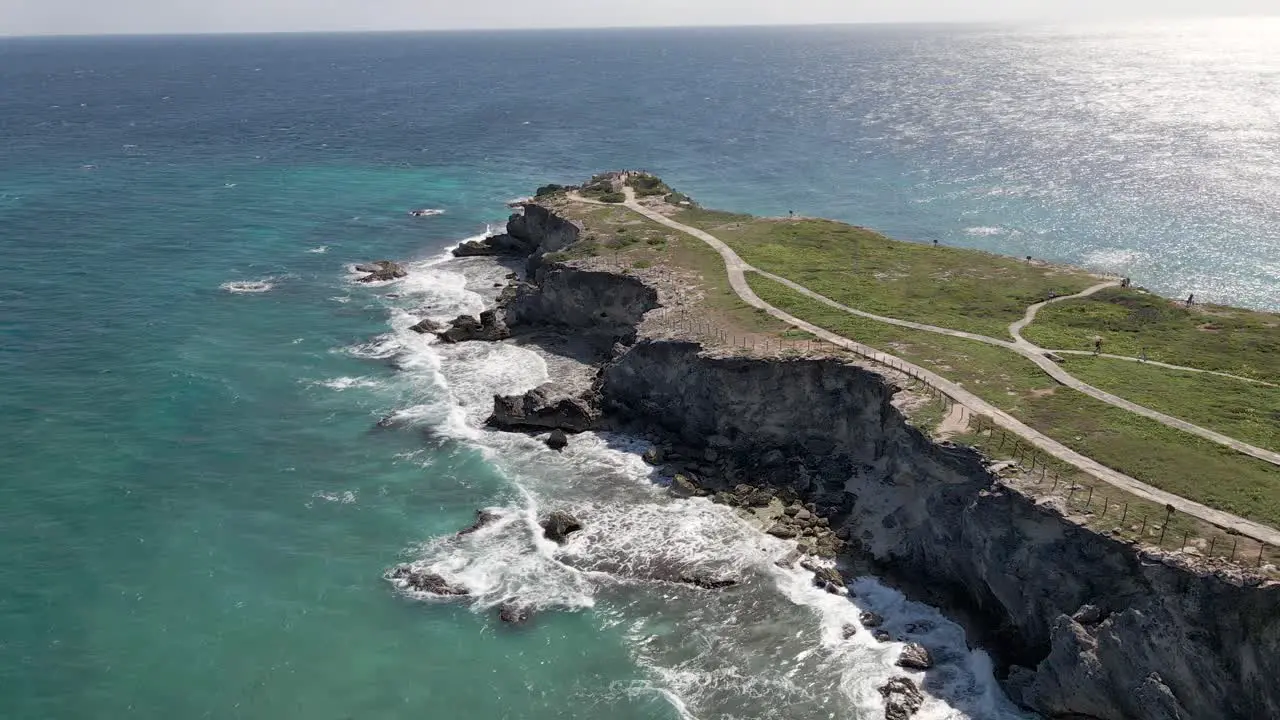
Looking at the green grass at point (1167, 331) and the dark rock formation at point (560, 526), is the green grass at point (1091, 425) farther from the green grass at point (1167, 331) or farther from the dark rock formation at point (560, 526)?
the dark rock formation at point (560, 526)

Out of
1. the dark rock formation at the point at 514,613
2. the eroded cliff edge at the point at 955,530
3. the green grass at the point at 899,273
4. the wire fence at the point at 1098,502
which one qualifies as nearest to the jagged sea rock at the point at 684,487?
the eroded cliff edge at the point at 955,530

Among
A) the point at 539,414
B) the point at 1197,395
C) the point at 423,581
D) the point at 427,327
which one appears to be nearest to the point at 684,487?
the point at 539,414

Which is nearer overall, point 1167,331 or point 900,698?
point 900,698

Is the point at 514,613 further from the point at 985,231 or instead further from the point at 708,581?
the point at 985,231

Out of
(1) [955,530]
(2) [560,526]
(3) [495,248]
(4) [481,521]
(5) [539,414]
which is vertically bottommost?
(4) [481,521]

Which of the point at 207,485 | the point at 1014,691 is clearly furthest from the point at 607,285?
the point at 1014,691

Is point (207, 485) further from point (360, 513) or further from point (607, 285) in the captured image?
point (607, 285)

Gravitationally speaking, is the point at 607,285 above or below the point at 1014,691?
above
